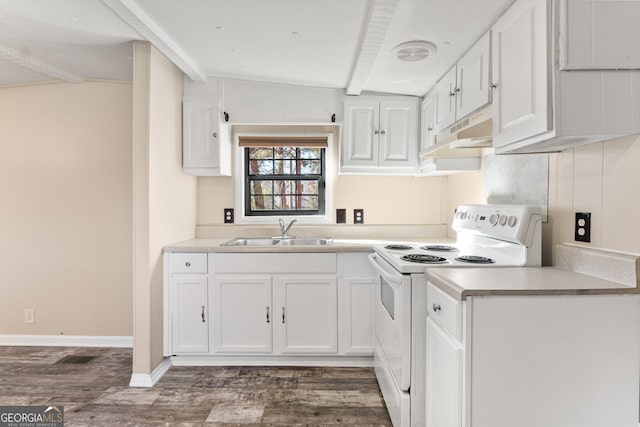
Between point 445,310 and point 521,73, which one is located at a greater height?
point 521,73

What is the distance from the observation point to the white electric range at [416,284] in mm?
1690

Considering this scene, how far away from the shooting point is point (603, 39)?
1229 mm

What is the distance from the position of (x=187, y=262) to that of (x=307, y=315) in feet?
3.08

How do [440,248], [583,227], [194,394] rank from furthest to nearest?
[440,248]
[194,394]
[583,227]

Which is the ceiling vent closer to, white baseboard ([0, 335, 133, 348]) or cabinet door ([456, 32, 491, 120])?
cabinet door ([456, 32, 491, 120])

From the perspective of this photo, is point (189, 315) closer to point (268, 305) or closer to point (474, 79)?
point (268, 305)

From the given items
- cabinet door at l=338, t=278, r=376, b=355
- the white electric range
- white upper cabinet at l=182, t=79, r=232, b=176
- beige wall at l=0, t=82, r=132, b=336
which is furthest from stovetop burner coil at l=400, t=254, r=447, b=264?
beige wall at l=0, t=82, r=132, b=336

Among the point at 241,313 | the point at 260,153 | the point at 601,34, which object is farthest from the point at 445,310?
the point at 260,153

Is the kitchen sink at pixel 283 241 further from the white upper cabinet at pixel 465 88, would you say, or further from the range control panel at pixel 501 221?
the white upper cabinet at pixel 465 88

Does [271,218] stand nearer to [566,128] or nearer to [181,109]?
[181,109]

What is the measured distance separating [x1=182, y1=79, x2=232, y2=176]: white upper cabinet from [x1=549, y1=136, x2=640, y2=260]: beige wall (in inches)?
90.5

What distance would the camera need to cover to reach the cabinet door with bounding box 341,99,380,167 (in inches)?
113

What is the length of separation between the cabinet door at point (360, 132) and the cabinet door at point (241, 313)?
1.21 metres

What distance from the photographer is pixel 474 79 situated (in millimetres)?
1885
